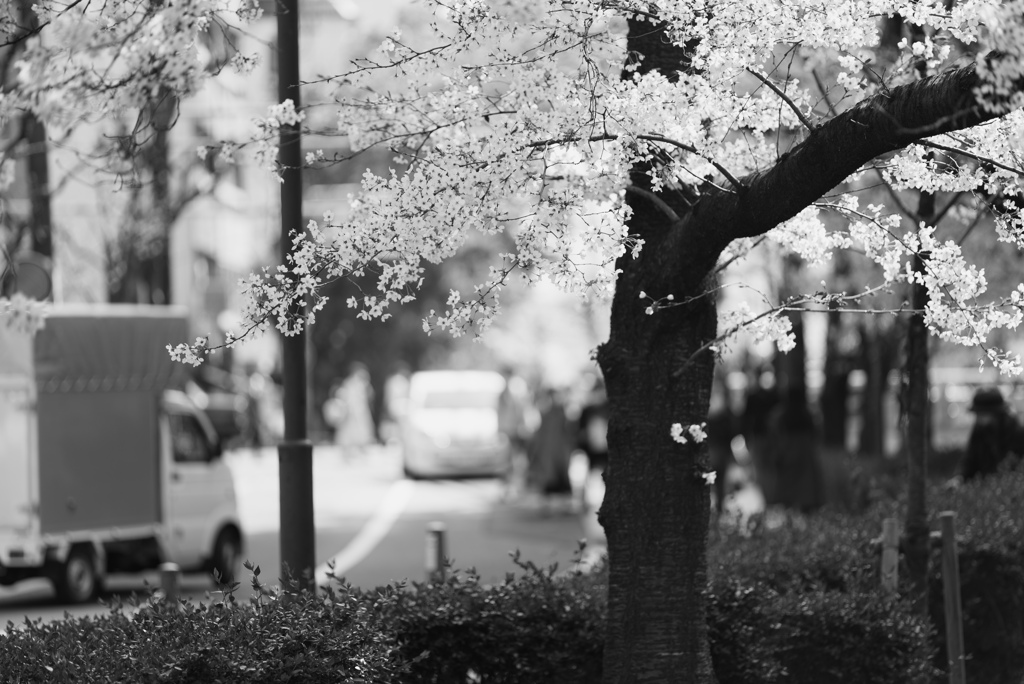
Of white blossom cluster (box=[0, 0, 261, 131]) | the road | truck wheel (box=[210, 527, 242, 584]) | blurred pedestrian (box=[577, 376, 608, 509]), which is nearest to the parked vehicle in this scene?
the road

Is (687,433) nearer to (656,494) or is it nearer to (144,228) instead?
(656,494)

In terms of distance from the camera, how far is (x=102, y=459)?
1507cm

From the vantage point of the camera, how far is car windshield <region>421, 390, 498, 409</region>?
107 ft

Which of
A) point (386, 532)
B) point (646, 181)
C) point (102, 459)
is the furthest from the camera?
point (386, 532)

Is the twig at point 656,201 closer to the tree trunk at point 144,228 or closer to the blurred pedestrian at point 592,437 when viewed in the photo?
the tree trunk at point 144,228

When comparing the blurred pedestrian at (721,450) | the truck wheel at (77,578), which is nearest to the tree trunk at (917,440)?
the truck wheel at (77,578)

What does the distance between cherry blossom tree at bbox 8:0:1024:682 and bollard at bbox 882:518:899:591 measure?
69.9 inches

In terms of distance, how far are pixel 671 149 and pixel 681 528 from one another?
1.46 metres

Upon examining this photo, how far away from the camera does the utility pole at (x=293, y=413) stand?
7406 millimetres

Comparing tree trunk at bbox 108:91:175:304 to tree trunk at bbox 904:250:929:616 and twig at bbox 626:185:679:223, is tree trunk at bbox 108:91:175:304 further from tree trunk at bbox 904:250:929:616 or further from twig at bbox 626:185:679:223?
twig at bbox 626:185:679:223

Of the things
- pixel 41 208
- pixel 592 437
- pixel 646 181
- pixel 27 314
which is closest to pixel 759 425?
pixel 592 437

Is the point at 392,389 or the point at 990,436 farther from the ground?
the point at 392,389

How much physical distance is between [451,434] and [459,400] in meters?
1.39

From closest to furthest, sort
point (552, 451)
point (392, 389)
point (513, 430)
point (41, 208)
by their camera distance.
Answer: point (41, 208)
point (552, 451)
point (513, 430)
point (392, 389)
